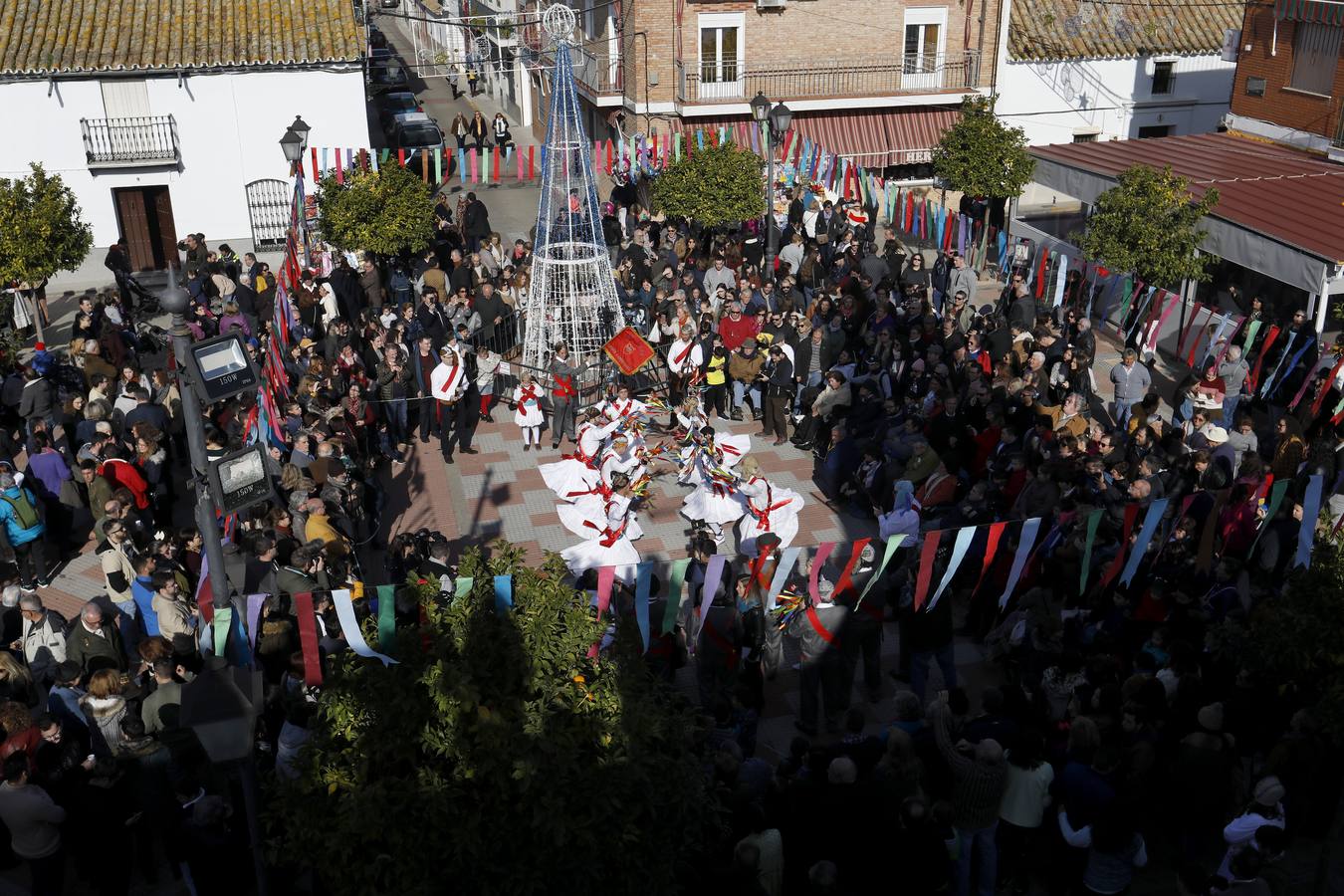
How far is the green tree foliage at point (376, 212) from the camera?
65.1 ft

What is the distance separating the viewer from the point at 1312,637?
24.1ft

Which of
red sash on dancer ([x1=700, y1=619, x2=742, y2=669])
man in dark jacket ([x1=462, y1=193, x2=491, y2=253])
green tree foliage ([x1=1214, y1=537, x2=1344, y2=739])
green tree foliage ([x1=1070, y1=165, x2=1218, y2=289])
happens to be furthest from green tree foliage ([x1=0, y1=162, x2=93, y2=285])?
green tree foliage ([x1=1214, y1=537, x2=1344, y2=739])

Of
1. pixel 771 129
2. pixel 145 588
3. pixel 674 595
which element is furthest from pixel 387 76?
pixel 674 595

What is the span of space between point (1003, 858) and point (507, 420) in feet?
32.6

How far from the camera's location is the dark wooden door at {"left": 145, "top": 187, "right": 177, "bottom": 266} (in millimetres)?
25344

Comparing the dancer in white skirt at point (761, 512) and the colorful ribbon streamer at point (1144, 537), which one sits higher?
the colorful ribbon streamer at point (1144, 537)

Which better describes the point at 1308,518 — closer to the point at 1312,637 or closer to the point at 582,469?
the point at 1312,637

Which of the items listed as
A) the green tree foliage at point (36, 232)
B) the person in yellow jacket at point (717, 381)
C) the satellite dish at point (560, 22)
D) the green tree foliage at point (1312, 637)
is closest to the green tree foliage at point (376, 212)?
the green tree foliage at point (36, 232)

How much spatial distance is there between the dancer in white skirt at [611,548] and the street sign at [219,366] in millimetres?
4333

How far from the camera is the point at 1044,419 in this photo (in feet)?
43.7

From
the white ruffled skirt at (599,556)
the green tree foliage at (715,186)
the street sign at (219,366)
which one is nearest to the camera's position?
the street sign at (219,366)

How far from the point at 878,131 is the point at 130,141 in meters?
16.7

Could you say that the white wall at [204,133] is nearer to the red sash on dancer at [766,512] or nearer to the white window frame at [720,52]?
the white window frame at [720,52]

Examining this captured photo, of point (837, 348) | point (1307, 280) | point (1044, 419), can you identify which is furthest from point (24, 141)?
point (1307, 280)
